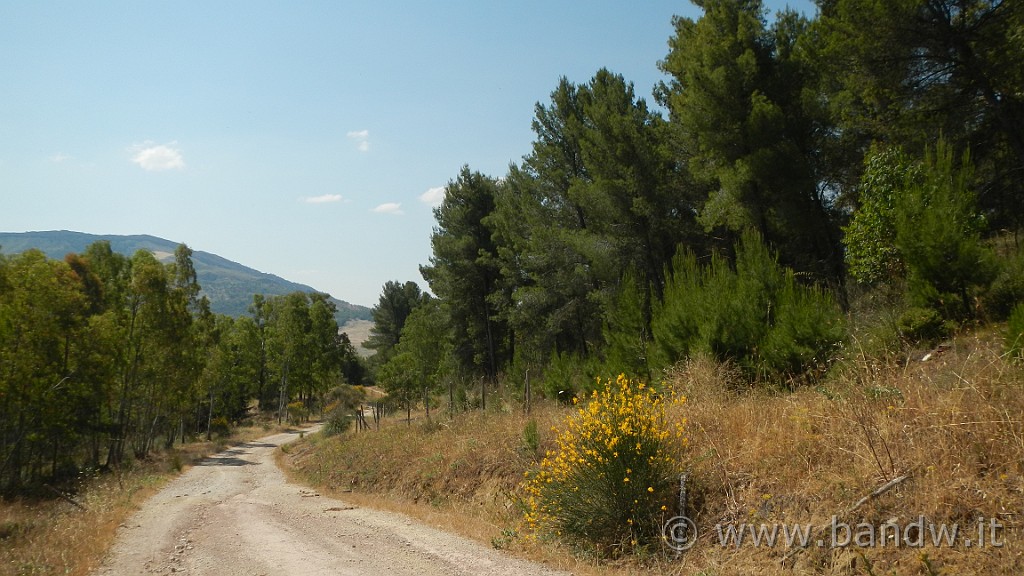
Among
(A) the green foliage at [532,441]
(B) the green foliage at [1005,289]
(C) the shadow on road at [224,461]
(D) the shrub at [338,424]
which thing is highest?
(B) the green foliage at [1005,289]

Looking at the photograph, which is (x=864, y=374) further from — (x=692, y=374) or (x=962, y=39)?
(x=962, y=39)

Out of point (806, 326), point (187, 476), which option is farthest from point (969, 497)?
point (187, 476)

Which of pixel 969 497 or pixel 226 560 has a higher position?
pixel 969 497

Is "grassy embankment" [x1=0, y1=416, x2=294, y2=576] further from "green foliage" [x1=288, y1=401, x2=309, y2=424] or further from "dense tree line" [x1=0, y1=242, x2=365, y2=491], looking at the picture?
"green foliage" [x1=288, y1=401, x2=309, y2=424]

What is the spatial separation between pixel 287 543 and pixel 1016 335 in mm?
9775

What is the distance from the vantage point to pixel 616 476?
22.6 feet

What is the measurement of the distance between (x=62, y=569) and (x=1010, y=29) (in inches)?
797

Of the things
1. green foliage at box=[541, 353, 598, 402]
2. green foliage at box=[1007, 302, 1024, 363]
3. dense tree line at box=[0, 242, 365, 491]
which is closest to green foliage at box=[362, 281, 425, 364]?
dense tree line at box=[0, 242, 365, 491]

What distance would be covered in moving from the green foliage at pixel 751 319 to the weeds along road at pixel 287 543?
5.99 meters

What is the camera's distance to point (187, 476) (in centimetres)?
2141

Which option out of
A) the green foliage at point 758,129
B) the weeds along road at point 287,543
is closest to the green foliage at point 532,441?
the weeds along road at point 287,543

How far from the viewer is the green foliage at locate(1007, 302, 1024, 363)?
20.3ft

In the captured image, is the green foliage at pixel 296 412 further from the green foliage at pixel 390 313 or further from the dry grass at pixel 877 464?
the dry grass at pixel 877 464

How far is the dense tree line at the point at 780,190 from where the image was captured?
9617 mm
